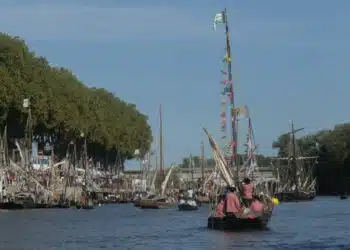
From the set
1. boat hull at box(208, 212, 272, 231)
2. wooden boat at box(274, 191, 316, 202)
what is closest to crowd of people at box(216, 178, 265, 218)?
boat hull at box(208, 212, 272, 231)

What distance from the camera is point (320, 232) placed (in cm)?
6412

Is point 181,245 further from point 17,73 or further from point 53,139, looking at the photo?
Result: point 53,139

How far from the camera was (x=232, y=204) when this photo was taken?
5759 centimetres

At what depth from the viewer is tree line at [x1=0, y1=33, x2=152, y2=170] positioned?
408 ft

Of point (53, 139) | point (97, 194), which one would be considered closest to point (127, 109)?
point (97, 194)

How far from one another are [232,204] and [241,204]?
1.73m

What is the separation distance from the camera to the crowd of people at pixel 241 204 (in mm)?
57594

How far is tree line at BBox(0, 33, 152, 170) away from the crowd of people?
6718cm

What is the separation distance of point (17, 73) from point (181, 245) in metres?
75.5

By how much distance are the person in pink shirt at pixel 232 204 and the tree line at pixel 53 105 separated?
68.5m

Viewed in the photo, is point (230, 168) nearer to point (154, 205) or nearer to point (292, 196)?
point (154, 205)

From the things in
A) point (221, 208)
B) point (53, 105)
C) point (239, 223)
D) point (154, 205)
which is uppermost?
point (53, 105)

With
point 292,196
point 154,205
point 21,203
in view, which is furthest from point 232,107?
point 292,196

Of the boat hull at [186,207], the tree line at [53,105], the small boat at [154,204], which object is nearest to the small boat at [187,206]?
the boat hull at [186,207]
